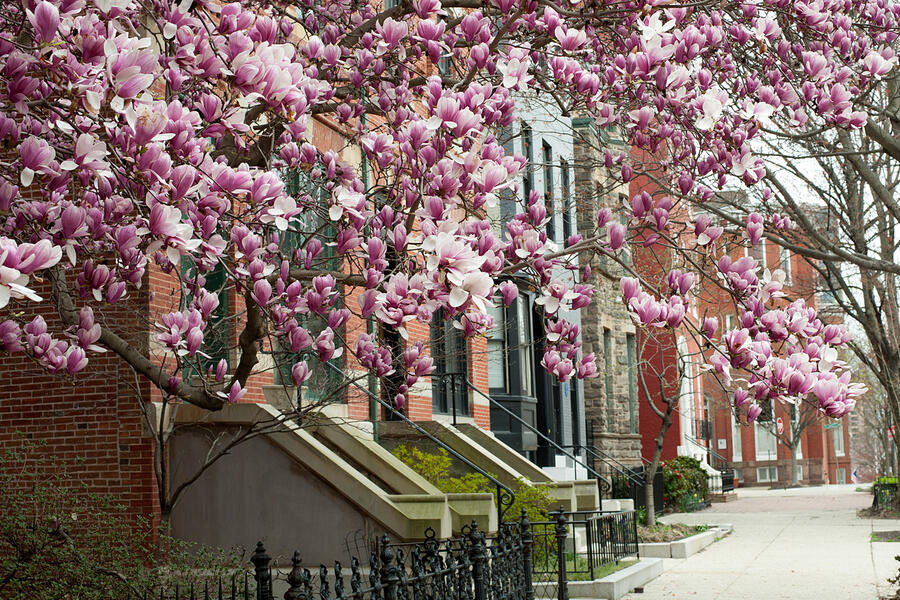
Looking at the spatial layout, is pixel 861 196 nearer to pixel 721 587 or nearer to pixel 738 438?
pixel 721 587

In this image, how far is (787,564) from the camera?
16.2 m

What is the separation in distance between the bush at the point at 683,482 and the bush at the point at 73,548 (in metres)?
20.8

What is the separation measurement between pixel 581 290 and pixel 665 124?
2.39 meters

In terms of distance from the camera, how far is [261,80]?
427 cm

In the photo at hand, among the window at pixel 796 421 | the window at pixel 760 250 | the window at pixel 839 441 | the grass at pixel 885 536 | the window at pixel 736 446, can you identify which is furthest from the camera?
the window at pixel 839 441

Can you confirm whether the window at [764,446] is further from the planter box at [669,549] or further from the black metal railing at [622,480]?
the planter box at [669,549]

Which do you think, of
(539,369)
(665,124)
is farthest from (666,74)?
(539,369)

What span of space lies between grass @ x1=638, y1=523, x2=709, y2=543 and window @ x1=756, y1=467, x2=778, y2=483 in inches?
1957

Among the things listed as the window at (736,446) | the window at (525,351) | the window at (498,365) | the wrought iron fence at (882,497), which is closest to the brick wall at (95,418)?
the window at (498,365)

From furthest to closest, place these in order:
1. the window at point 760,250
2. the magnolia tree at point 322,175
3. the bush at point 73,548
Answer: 1. the bush at point 73,548
2. the window at point 760,250
3. the magnolia tree at point 322,175

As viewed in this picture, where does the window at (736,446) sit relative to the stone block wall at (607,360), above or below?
below

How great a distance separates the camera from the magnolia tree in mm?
4012

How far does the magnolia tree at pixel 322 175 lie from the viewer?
401 cm

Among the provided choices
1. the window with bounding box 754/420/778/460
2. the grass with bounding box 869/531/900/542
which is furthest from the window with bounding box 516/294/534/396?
the window with bounding box 754/420/778/460
